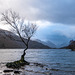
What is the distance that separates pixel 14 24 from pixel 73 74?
25.4m

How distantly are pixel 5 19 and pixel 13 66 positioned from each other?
16600 millimetres

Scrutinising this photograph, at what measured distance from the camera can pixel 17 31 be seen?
46.9 metres

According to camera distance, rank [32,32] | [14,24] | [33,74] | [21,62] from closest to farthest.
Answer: [33,74] → [21,62] → [14,24] → [32,32]

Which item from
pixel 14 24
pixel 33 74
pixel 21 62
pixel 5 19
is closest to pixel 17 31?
pixel 14 24

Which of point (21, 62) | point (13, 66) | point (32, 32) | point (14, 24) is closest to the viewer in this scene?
point (13, 66)

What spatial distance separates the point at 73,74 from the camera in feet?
105

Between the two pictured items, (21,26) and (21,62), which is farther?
(21,26)

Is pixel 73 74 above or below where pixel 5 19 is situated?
below

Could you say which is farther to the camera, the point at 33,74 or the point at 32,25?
the point at 32,25

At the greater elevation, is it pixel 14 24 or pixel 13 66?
pixel 14 24

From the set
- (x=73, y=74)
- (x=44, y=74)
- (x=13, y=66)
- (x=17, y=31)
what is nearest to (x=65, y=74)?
(x=73, y=74)

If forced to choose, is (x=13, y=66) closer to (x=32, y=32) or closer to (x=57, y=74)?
(x=57, y=74)

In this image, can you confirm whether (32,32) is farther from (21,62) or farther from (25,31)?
(21,62)

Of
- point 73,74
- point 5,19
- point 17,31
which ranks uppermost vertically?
point 5,19
